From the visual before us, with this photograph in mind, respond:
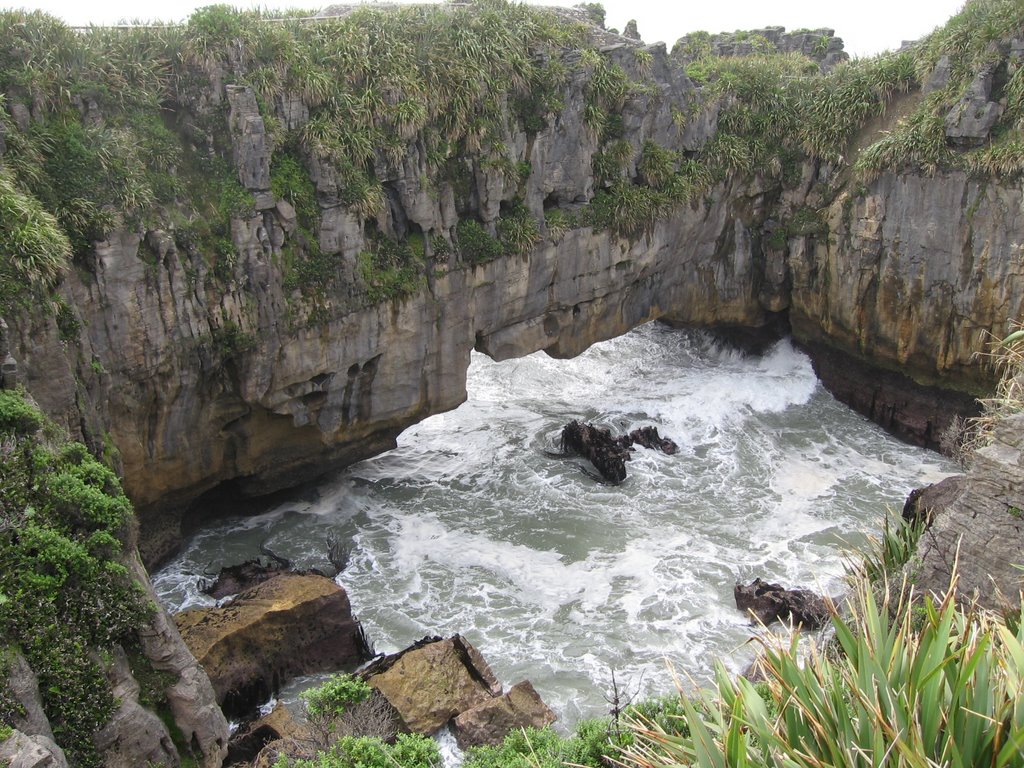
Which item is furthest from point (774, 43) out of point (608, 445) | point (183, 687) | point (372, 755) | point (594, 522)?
point (183, 687)

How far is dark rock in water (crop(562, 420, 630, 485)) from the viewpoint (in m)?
20.3

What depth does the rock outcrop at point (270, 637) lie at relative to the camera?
1331 cm

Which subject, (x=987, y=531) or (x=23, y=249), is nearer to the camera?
(x=987, y=531)

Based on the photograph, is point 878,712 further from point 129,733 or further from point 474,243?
point 474,243

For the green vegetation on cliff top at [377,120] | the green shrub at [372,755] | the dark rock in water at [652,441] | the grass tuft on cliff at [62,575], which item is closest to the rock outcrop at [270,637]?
the grass tuft on cliff at [62,575]

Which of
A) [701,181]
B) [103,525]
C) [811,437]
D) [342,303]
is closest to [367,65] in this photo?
[342,303]

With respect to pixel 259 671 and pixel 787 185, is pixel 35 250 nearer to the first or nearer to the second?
pixel 259 671

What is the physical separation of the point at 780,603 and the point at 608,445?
6.82 m

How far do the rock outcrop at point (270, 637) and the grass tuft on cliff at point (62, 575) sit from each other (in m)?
3.08

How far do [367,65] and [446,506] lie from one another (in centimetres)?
946

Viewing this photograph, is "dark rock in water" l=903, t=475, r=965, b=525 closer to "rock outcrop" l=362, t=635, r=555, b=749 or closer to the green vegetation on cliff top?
"rock outcrop" l=362, t=635, r=555, b=749

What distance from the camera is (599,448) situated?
825 inches

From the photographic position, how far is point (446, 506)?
19.5 metres

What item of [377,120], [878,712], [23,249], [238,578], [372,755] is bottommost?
[238,578]
